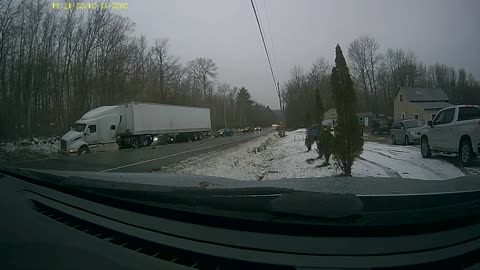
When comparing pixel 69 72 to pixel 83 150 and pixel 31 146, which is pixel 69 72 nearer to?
pixel 31 146

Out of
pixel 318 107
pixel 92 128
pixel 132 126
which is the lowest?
pixel 92 128

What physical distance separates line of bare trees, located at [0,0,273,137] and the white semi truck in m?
1.19

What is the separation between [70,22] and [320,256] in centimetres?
755

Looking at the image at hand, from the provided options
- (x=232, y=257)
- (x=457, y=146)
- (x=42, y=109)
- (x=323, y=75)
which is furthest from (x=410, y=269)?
(x=42, y=109)

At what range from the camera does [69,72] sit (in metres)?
6.55

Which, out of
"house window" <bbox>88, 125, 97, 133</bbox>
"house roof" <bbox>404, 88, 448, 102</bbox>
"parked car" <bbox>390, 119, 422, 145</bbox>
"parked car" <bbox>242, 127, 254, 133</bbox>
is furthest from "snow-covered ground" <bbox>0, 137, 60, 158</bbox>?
"parked car" <bbox>242, 127, 254, 133</bbox>

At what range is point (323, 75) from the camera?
22.8ft

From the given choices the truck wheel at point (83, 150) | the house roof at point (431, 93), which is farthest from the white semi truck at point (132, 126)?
the house roof at point (431, 93)

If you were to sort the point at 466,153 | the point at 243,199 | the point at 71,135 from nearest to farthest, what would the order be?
the point at 243,199, the point at 466,153, the point at 71,135

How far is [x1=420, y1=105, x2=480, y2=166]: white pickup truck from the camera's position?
202 inches

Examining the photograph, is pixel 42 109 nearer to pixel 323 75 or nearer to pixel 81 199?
pixel 81 199

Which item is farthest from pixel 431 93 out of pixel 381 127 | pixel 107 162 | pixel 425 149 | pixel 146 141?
pixel 107 162

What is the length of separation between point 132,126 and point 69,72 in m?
9.12

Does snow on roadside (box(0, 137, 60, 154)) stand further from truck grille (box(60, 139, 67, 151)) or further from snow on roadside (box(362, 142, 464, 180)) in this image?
snow on roadside (box(362, 142, 464, 180))
